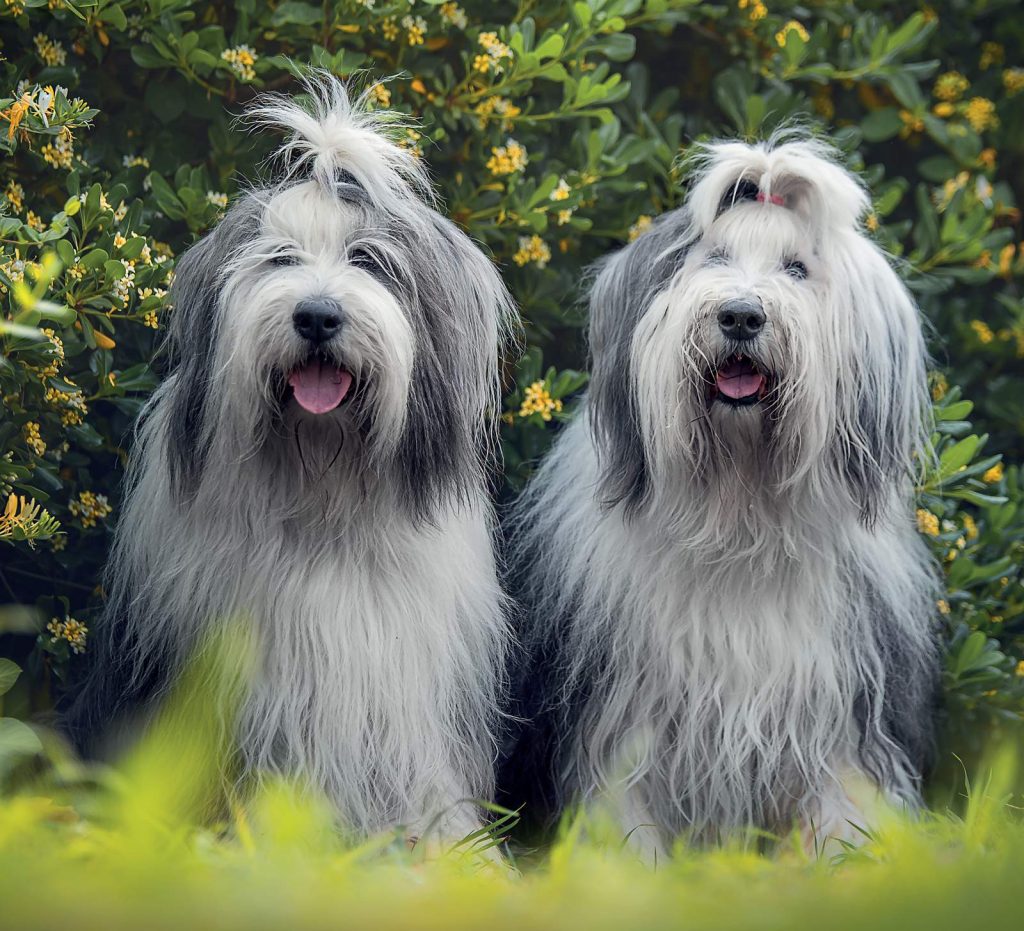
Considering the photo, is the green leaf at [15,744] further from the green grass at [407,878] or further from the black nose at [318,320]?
the black nose at [318,320]

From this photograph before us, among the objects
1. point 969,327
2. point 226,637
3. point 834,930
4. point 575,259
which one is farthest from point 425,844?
point 969,327

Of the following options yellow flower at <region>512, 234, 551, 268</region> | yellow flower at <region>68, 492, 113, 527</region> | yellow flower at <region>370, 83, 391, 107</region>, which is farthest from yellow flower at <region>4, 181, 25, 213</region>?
yellow flower at <region>512, 234, 551, 268</region>

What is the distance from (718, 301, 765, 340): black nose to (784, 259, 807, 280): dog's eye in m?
0.25

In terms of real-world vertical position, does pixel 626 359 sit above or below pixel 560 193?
below

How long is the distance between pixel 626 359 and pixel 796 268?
426 mm

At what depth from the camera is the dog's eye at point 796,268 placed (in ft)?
10.2

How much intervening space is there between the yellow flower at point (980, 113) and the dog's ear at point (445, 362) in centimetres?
230

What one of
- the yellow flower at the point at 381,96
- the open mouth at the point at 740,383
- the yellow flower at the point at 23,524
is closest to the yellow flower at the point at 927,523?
the open mouth at the point at 740,383

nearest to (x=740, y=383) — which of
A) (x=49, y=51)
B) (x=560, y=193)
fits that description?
(x=560, y=193)

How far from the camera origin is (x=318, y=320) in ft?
8.98

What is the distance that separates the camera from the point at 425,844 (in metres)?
2.70

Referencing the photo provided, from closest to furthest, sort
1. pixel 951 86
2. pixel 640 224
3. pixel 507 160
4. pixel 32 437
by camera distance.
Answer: pixel 32 437 < pixel 507 160 < pixel 640 224 < pixel 951 86

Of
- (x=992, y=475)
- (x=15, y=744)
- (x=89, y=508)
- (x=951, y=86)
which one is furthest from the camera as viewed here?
(x=951, y=86)

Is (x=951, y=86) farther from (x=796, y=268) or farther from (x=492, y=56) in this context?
(x=796, y=268)
